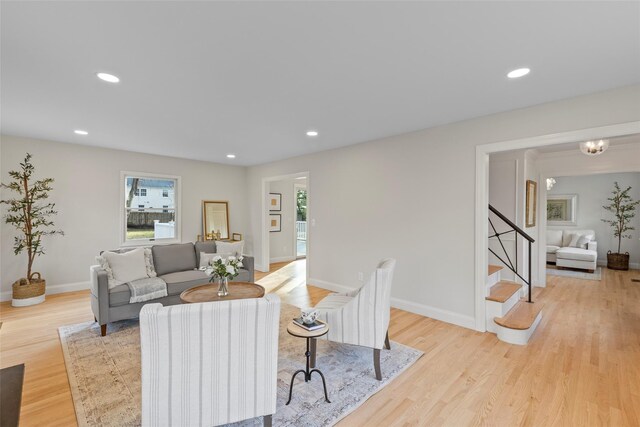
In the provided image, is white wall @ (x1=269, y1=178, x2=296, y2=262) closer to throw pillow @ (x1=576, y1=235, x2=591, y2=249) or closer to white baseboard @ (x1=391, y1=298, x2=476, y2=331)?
white baseboard @ (x1=391, y1=298, x2=476, y2=331)

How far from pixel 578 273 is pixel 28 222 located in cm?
1035

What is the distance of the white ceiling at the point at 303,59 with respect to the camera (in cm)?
162

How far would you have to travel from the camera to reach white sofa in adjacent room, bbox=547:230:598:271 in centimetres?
649

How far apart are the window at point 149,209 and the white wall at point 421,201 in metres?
2.98

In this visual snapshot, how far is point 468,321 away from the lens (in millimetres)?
3471

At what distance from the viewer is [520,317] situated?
332 centimetres

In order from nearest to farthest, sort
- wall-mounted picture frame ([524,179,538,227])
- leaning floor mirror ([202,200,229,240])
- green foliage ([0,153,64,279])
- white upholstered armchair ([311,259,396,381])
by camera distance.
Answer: white upholstered armchair ([311,259,396,381])
green foliage ([0,153,64,279])
wall-mounted picture frame ([524,179,538,227])
leaning floor mirror ([202,200,229,240])

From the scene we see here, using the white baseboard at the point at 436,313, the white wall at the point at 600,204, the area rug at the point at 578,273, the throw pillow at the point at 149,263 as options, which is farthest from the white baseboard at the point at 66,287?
the white wall at the point at 600,204

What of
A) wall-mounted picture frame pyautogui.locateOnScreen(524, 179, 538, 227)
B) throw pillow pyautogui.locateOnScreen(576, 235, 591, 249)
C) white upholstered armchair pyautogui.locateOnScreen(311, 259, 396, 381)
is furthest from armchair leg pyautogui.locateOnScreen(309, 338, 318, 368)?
throw pillow pyautogui.locateOnScreen(576, 235, 591, 249)

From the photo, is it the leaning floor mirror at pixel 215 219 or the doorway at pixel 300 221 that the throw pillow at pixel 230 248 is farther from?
the doorway at pixel 300 221

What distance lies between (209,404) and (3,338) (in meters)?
3.30

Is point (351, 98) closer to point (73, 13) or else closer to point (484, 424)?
point (73, 13)

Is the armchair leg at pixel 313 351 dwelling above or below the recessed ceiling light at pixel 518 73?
below

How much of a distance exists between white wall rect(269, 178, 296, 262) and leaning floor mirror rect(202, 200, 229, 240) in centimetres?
140
